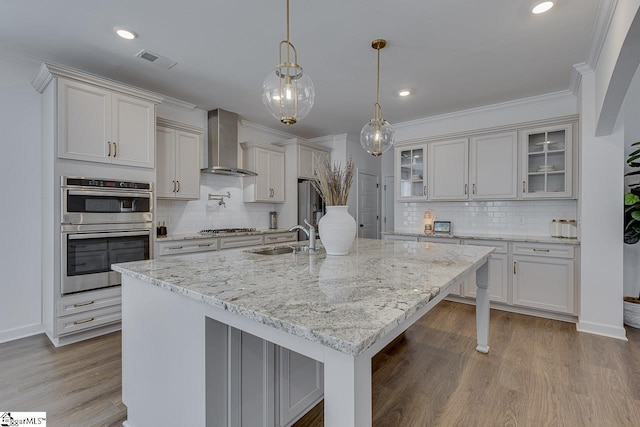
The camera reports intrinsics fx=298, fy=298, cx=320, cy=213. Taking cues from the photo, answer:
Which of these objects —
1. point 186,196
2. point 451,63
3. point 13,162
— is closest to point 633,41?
point 451,63

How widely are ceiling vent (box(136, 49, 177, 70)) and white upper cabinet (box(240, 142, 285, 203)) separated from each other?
1.76m

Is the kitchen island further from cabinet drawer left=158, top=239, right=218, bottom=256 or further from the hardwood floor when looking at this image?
cabinet drawer left=158, top=239, right=218, bottom=256

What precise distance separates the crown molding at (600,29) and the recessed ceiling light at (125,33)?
3448 millimetres

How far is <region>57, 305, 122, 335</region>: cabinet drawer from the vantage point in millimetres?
2592

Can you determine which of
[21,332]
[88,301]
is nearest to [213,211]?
[88,301]

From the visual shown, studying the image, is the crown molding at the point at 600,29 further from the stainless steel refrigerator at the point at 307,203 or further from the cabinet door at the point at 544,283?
the stainless steel refrigerator at the point at 307,203

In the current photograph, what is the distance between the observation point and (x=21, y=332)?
9.04ft

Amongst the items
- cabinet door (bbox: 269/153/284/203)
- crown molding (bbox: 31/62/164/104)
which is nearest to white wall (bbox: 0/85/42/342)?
crown molding (bbox: 31/62/164/104)

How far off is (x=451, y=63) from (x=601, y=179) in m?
1.83

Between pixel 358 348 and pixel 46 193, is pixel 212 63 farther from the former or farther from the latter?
pixel 358 348

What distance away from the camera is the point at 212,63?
2.92 meters

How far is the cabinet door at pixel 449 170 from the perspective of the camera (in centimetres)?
405

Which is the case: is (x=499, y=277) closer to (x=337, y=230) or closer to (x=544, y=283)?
(x=544, y=283)

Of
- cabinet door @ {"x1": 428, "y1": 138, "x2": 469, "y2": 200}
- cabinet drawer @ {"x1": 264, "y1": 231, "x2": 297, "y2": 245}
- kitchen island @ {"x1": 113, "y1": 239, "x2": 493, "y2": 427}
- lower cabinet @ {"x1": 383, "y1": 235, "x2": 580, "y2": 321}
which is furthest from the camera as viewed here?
cabinet drawer @ {"x1": 264, "y1": 231, "x2": 297, "y2": 245}
